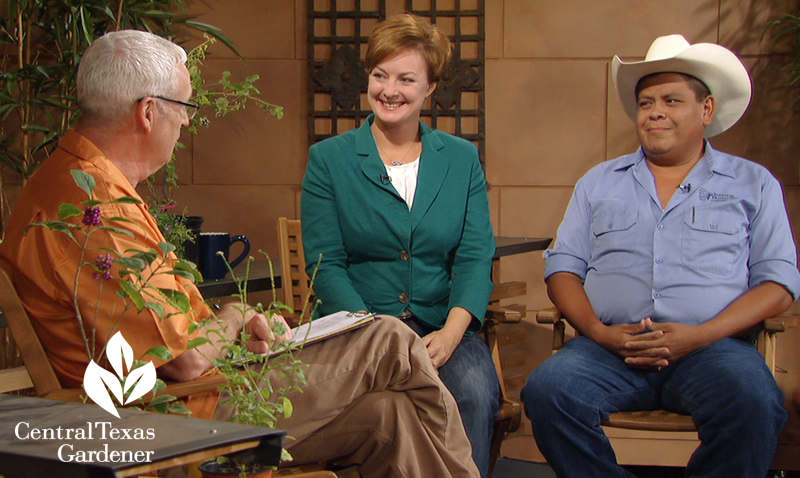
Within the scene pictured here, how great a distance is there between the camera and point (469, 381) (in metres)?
2.15

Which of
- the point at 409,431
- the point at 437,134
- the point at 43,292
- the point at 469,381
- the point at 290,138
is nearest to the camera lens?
the point at 43,292

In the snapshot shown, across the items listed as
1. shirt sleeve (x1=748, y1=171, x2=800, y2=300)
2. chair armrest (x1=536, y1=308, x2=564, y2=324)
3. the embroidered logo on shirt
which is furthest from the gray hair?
shirt sleeve (x1=748, y1=171, x2=800, y2=300)

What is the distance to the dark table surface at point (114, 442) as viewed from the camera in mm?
729

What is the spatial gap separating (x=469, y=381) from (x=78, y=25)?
2.21 metres

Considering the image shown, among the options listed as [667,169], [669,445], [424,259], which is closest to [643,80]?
[667,169]

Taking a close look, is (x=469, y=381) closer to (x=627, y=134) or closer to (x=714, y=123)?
(x=714, y=123)

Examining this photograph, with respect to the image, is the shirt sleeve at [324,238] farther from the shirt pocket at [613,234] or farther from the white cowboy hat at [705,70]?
the white cowboy hat at [705,70]

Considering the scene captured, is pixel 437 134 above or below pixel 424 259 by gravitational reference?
above

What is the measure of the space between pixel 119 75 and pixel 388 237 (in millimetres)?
947

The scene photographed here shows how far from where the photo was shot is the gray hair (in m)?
1.63

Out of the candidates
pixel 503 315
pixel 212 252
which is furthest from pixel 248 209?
pixel 503 315

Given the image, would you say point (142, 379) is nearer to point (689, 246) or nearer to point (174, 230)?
point (174, 230)

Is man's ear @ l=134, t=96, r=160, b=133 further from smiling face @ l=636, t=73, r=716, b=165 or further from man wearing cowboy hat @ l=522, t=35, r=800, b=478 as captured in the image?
smiling face @ l=636, t=73, r=716, b=165

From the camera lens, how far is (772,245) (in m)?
2.45
